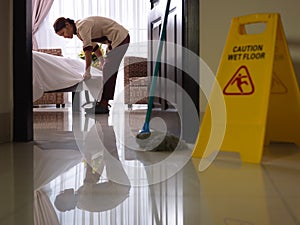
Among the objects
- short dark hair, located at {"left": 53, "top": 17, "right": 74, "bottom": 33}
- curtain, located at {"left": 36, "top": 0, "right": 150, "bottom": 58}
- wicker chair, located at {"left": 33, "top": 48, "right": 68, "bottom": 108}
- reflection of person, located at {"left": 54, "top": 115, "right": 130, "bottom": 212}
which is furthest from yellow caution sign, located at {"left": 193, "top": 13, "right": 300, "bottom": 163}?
curtain, located at {"left": 36, "top": 0, "right": 150, "bottom": 58}

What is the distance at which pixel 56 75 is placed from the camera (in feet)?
12.7

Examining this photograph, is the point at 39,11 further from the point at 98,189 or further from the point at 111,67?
the point at 98,189

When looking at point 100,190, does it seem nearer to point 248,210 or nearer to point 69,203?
point 69,203

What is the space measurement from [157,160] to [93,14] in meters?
4.83

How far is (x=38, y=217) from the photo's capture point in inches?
27.4

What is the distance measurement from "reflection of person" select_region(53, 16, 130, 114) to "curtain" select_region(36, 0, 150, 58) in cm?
193

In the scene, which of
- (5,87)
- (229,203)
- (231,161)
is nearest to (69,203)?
(229,203)

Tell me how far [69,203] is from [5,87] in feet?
3.74

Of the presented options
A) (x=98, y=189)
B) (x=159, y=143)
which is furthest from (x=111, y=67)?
(x=98, y=189)

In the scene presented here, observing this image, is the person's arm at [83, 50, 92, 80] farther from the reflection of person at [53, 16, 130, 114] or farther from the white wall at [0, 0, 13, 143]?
the white wall at [0, 0, 13, 143]

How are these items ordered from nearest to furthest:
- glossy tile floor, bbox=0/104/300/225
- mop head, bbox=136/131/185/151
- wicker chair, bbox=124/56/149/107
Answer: glossy tile floor, bbox=0/104/300/225
mop head, bbox=136/131/185/151
wicker chair, bbox=124/56/149/107

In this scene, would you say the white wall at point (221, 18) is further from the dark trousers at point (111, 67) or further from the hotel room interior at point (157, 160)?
the dark trousers at point (111, 67)

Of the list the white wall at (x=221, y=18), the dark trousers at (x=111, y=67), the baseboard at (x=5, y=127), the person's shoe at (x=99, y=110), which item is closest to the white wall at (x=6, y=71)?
the baseboard at (x=5, y=127)

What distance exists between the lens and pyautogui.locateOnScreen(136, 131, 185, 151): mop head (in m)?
1.57
